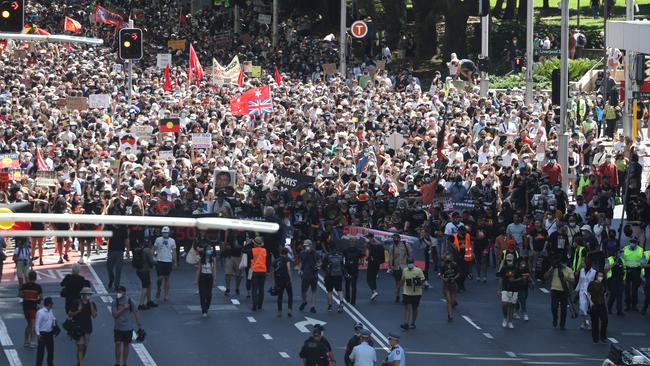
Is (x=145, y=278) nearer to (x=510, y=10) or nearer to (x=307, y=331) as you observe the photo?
(x=307, y=331)

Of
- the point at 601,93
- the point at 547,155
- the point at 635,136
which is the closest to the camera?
the point at 547,155

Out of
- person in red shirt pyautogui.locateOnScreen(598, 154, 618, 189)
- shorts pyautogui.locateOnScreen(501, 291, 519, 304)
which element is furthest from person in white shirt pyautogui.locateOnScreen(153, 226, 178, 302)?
person in red shirt pyautogui.locateOnScreen(598, 154, 618, 189)

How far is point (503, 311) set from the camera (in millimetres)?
26484

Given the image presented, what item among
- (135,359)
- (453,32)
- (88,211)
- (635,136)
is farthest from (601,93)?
(135,359)

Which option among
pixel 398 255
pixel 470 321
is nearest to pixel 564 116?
pixel 398 255

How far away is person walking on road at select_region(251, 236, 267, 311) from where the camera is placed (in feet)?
88.8

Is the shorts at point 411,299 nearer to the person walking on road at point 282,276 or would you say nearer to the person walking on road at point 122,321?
the person walking on road at point 282,276

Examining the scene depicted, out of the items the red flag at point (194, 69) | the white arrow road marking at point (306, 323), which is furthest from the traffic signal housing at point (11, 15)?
the red flag at point (194, 69)

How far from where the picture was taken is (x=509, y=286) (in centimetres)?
2608

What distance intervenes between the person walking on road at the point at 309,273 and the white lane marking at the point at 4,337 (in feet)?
15.6

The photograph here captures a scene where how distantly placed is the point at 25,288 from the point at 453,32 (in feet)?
129

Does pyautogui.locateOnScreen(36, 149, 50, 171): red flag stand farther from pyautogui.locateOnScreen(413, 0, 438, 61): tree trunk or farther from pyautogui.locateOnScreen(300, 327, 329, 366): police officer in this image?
pyautogui.locateOnScreen(413, 0, 438, 61): tree trunk

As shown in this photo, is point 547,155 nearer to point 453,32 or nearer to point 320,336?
point 320,336

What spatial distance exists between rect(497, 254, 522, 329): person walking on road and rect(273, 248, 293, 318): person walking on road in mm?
3367
